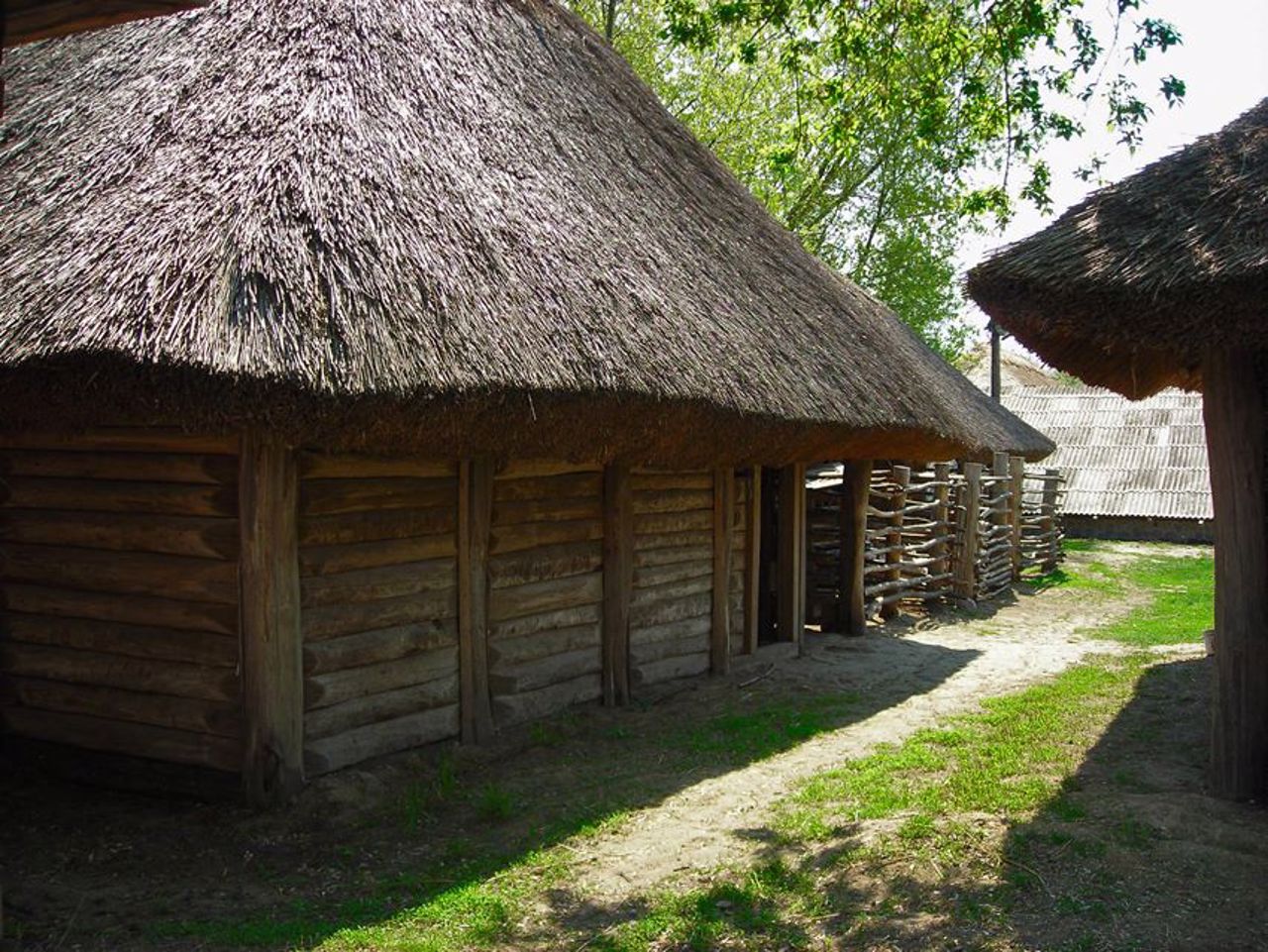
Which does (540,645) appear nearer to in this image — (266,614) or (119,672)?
(266,614)

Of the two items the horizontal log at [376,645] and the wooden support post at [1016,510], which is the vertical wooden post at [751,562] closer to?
the horizontal log at [376,645]

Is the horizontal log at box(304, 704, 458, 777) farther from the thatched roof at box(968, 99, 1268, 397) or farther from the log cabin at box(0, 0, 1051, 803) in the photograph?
the thatched roof at box(968, 99, 1268, 397)

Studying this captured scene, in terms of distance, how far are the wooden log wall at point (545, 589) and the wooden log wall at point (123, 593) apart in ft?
5.59

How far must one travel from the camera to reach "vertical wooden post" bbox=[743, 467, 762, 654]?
30.4ft

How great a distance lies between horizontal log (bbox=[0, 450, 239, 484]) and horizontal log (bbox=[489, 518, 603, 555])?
5.77 feet

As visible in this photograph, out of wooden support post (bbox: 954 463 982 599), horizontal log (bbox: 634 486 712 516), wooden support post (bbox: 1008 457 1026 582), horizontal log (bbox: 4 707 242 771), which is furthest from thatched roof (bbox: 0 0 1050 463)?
wooden support post (bbox: 1008 457 1026 582)

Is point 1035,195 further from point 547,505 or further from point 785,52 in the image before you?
point 547,505

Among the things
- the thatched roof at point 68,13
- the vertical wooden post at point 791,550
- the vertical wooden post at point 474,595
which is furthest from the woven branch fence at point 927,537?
the thatched roof at point 68,13

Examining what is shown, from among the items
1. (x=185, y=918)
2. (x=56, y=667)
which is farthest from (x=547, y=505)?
(x=185, y=918)

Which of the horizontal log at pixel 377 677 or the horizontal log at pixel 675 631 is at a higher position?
the horizontal log at pixel 377 677

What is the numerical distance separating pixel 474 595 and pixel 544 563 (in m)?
0.70

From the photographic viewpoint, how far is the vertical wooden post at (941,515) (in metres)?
13.1

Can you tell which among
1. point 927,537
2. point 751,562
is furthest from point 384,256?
point 927,537

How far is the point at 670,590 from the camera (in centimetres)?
824
